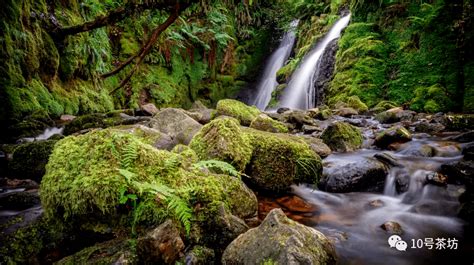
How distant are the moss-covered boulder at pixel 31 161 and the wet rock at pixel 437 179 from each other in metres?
4.96

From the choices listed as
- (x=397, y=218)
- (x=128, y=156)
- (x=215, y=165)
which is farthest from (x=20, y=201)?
(x=397, y=218)

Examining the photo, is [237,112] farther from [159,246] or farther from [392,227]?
[159,246]

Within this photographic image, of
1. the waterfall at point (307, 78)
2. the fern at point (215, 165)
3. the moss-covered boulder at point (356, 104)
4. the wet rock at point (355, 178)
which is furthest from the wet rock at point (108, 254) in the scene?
the waterfall at point (307, 78)

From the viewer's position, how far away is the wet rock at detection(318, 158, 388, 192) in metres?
3.65

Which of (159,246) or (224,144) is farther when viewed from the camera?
(224,144)

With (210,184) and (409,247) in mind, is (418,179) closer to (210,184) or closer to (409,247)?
(409,247)

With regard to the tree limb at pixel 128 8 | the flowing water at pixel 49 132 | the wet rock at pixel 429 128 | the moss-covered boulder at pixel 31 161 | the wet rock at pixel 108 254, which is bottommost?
the flowing water at pixel 49 132

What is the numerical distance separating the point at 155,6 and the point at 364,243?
18.8 feet

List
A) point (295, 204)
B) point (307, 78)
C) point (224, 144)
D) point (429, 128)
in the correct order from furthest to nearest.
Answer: point (307, 78) < point (429, 128) < point (295, 204) < point (224, 144)

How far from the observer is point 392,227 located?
282 cm

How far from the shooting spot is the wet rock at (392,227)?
2766 mm

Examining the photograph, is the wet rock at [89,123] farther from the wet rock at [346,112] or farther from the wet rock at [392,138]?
the wet rock at [346,112]

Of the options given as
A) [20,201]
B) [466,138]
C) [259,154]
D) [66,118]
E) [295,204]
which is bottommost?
[66,118]

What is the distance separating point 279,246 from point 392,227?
5.67 ft
